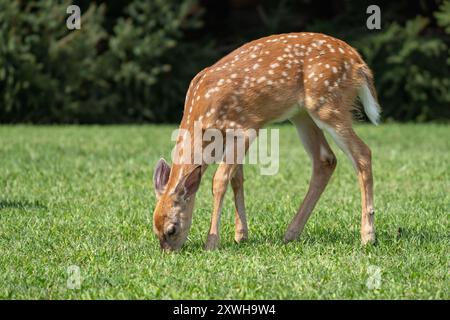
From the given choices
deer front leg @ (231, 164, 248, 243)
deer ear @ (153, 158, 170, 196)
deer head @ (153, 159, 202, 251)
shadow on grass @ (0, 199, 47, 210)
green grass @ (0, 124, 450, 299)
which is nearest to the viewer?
green grass @ (0, 124, 450, 299)

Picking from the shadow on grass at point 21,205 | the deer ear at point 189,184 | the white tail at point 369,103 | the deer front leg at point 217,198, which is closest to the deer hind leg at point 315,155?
the white tail at point 369,103

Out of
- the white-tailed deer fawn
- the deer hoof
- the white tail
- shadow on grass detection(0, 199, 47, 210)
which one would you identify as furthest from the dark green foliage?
the deer hoof

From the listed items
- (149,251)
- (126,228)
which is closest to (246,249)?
(149,251)

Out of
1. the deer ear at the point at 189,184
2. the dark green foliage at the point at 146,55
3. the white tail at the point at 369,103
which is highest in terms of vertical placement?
the white tail at the point at 369,103

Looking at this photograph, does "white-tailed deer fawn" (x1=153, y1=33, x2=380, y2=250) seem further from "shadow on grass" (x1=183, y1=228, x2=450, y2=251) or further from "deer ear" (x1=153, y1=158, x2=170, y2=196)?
"shadow on grass" (x1=183, y1=228, x2=450, y2=251)

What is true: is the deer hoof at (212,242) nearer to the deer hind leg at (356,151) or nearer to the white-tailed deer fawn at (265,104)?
the white-tailed deer fawn at (265,104)

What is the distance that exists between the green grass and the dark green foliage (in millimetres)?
5256

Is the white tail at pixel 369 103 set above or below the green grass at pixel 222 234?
above

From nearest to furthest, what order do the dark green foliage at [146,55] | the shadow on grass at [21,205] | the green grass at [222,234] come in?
the green grass at [222,234] → the shadow on grass at [21,205] → the dark green foliage at [146,55]

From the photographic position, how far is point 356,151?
695cm

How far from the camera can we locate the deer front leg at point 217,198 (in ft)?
22.1

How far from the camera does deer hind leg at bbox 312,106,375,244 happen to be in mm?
6836

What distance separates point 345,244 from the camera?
6.87m
